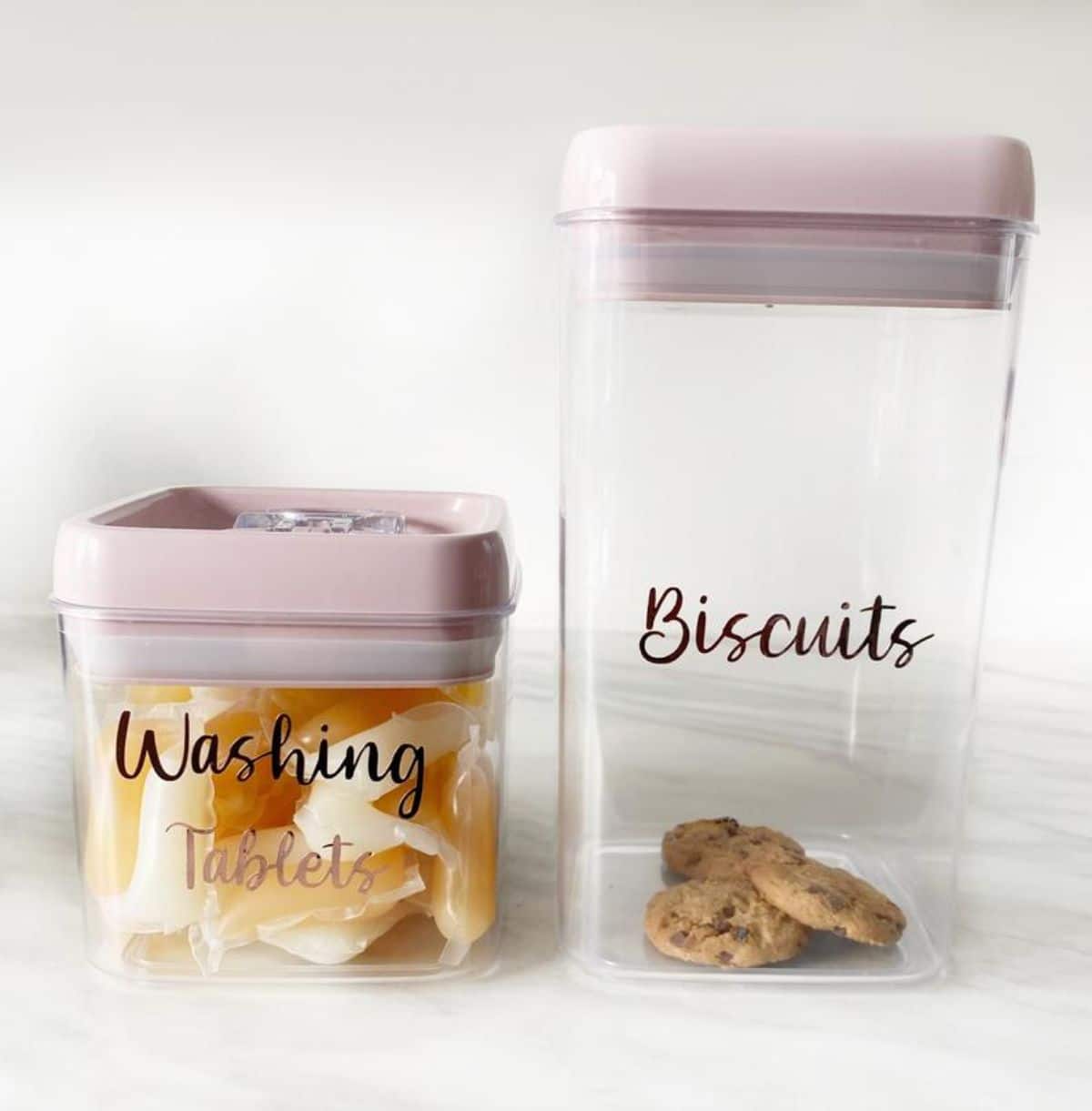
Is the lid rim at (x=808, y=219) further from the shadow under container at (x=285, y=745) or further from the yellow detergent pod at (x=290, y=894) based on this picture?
the yellow detergent pod at (x=290, y=894)

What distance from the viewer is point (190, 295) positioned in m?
0.95

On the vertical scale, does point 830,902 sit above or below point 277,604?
below

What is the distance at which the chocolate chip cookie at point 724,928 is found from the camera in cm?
49

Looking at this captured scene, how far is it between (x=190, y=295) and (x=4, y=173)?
0.16 meters

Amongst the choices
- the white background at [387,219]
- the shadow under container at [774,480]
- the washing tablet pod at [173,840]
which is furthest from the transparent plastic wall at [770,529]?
the white background at [387,219]

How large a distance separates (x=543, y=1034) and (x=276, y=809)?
13 cm

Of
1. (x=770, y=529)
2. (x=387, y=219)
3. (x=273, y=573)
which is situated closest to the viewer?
(x=273, y=573)

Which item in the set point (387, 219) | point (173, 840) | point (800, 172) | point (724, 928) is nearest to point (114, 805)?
point (173, 840)

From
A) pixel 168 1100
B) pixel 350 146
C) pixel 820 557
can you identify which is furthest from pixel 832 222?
pixel 350 146

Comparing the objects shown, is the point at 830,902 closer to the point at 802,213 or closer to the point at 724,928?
the point at 724,928

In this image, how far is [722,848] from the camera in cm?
56

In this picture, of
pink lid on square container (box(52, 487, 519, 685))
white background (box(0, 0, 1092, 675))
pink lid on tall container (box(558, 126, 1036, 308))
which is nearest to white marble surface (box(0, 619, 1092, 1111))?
pink lid on square container (box(52, 487, 519, 685))

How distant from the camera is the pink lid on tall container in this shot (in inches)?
17.9

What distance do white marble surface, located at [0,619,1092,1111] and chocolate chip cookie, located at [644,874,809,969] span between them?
0.01m
